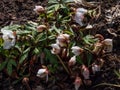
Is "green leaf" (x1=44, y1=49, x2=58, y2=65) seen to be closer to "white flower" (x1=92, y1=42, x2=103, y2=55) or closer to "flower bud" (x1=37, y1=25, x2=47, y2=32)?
"flower bud" (x1=37, y1=25, x2=47, y2=32)

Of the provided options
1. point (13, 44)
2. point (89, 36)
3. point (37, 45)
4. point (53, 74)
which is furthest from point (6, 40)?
point (89, 36)

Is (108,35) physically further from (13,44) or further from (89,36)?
(13,44)

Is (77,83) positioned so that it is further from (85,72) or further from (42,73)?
(42,73)

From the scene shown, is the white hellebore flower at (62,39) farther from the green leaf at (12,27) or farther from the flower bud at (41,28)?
the green leaf at (12,27)

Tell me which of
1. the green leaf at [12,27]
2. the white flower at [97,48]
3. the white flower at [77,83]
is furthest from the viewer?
the green leaf at [12,27]

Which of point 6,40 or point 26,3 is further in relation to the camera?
point 26,3

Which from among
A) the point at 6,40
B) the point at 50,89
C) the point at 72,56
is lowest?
the point at 50,89

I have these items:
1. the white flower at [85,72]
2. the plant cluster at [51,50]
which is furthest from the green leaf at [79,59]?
the white flower at [85,72]
